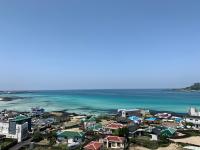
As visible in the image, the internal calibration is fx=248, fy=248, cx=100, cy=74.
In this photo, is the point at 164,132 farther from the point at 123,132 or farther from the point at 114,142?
the point at 114,142

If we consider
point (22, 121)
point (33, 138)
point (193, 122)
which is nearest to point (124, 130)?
point (33, 138)

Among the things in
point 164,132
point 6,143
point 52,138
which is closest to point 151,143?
point 164,132

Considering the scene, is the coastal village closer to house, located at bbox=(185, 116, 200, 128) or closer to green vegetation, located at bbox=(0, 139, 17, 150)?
green vegetation, located at bbox=(0, 139, 17, 150)

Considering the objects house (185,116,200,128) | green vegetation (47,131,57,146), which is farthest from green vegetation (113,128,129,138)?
house (185,116,200,128)

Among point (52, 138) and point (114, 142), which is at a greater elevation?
point (114, 142)

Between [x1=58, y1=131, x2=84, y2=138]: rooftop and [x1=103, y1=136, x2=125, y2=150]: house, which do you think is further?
[x1=58, y1=131, x2=84, y2=138]: rooftop

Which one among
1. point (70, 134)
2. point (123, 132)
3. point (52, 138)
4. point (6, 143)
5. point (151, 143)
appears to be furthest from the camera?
point (52, 138)
